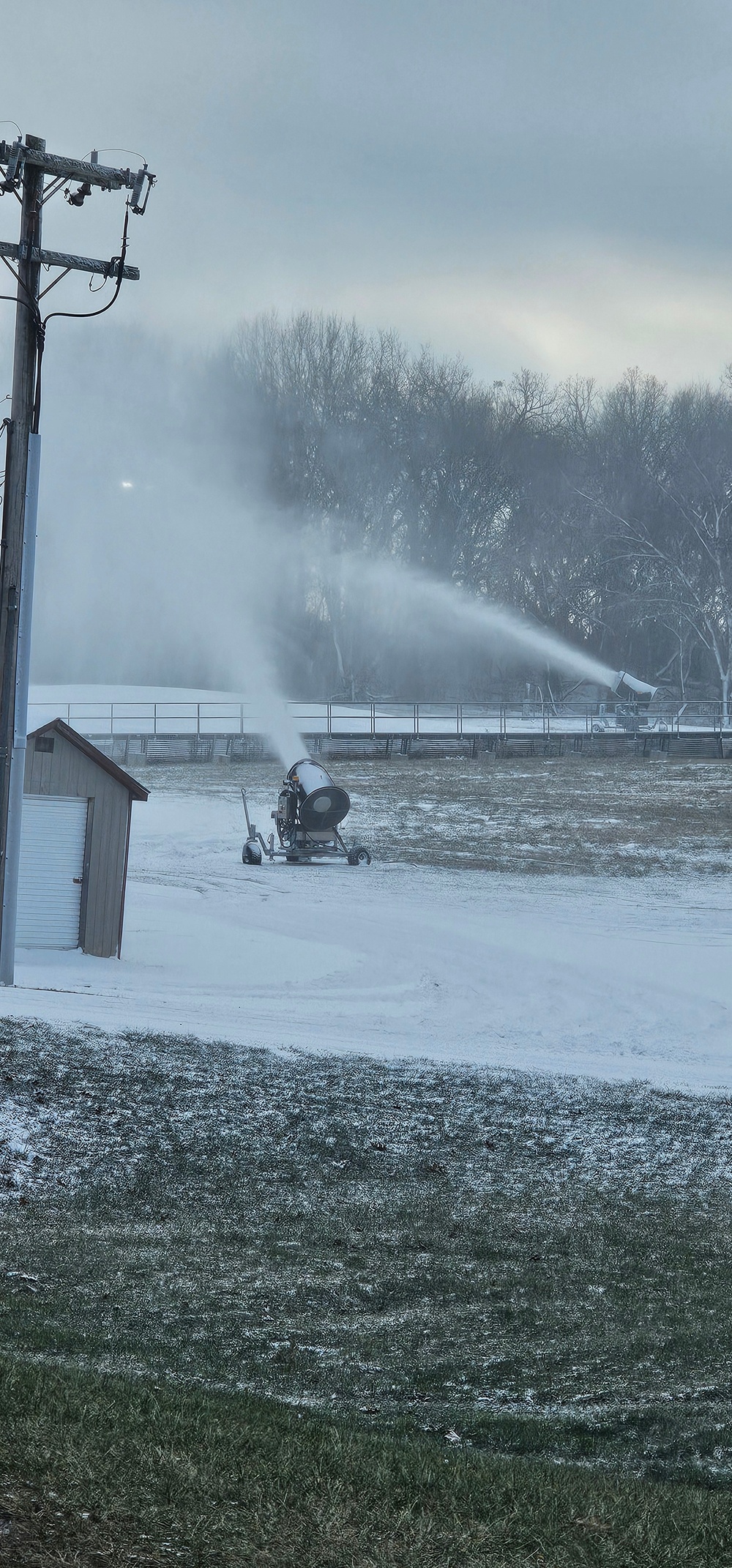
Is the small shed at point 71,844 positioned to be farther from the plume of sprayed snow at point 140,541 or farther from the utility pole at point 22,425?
the plume of sprayed snow at point 140,541

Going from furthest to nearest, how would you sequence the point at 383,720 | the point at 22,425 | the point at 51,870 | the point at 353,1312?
1. the point at 383,720
2. the point at 51,870
3. the point at 22,425
4. the point at 353,1312

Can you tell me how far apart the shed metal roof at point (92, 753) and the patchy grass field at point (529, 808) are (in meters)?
13.6

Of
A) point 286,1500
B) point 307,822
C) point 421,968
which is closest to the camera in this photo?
point 286,1500

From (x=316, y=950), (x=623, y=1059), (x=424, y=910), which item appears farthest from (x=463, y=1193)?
(x=424, y=910)

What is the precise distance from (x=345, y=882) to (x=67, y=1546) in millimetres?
26281

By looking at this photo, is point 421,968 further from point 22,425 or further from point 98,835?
point 22,425

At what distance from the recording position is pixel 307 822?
3275 centimetres

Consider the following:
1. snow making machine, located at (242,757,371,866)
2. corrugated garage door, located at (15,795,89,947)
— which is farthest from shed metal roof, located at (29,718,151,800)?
snow making machine, located at (242,757,371,866)

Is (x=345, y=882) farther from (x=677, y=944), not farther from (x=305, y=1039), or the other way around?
(x=305, y=1039)

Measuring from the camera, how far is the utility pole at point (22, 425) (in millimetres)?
17438

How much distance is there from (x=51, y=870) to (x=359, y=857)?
524 inches

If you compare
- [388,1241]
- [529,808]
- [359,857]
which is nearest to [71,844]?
[388,1241]

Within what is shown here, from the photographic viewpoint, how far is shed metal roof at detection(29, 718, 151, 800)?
66.2ft

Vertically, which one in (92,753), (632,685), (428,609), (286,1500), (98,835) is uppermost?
(428,609)
